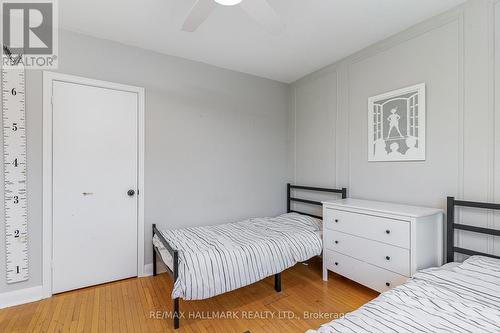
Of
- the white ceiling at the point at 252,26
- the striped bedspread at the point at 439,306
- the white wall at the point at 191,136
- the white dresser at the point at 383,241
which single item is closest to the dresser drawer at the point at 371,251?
the white dresser at the point at 383,241

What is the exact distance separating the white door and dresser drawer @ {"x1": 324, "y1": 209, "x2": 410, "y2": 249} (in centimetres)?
222

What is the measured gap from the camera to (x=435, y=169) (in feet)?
7.43

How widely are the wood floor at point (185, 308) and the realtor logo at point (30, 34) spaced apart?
7.41ft

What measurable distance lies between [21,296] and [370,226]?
3.30 meters

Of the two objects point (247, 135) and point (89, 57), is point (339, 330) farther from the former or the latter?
point (89, 57)

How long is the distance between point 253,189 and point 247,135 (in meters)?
0.81

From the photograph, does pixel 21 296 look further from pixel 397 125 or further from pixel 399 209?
pixel 397 125

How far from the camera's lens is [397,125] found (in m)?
2.55

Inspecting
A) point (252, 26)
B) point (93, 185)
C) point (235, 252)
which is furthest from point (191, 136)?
point (235, 252)

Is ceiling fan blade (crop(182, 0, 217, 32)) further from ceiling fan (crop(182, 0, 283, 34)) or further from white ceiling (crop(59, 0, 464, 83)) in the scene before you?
white ceiling (crop(59, 0, 464, 83))

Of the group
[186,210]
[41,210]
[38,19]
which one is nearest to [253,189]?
[186,210]

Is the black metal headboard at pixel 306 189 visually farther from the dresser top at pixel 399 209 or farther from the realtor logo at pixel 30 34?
the realtor logo at pixel 30 34

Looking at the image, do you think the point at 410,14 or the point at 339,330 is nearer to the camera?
the point at 339,330

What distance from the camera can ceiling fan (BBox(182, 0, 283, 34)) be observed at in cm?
159
